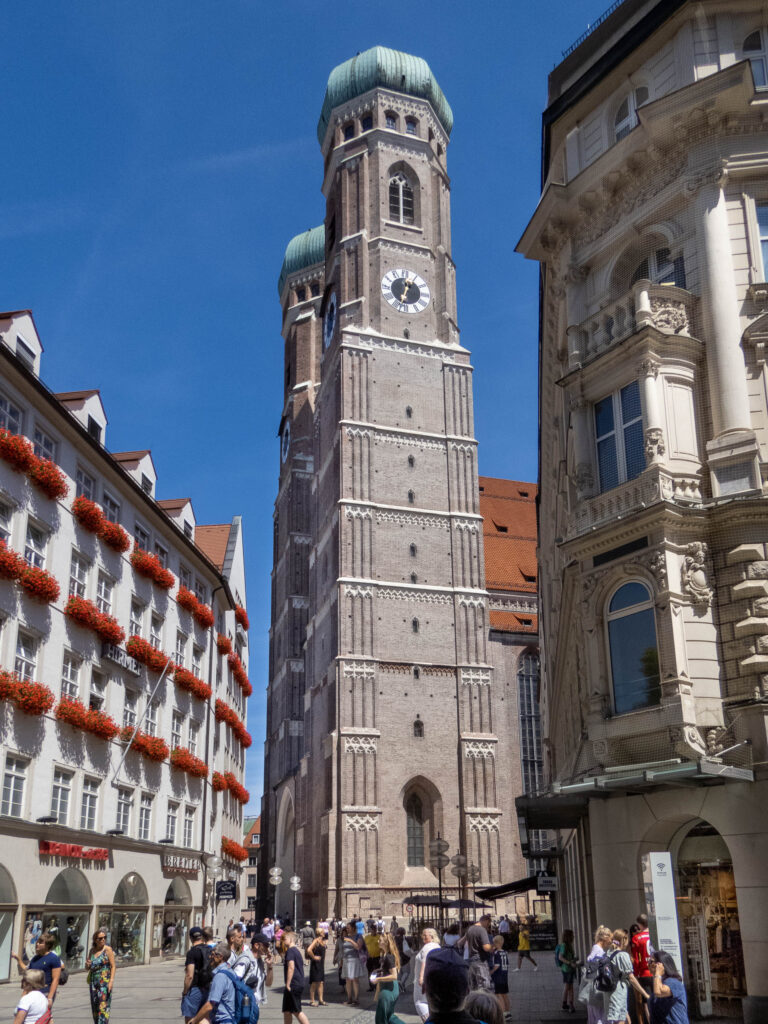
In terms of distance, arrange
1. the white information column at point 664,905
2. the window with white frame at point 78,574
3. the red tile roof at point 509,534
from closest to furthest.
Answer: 1. the white information column at point 664,905
2. the window with white frame at point 78,574
3. the red tile roof at point 509,534

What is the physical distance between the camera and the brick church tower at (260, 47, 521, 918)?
176 feet

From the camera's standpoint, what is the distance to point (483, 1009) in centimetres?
498

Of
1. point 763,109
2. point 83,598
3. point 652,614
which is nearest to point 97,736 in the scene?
point 83,598

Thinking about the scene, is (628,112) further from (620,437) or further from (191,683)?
(191,683)

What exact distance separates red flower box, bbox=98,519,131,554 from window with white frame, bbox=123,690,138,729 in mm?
4135

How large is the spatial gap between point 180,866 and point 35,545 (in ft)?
42.7

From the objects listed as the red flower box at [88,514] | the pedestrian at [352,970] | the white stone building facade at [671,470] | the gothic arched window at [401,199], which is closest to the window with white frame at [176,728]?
the red flower box at [88,514]

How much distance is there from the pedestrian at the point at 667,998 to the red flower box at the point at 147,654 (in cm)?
2314

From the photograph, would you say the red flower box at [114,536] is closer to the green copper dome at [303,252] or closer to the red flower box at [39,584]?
the red flower box at [39,584]

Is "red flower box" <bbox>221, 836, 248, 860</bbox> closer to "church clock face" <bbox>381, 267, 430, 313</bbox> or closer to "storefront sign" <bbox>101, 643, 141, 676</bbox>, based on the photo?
"storefront sign" <bbox>101, 643, 141, 676</bbox>

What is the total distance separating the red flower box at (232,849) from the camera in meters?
41.5

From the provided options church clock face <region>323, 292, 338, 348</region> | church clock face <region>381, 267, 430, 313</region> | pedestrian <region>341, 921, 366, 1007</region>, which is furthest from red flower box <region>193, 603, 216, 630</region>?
church clock face <region>323, 292, 338, 348</region>

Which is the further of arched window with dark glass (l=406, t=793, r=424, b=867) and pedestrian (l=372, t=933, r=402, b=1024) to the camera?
arched window with dark glass (l=406, t=793, r=424, b=867)

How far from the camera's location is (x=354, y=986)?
71.9 ft
